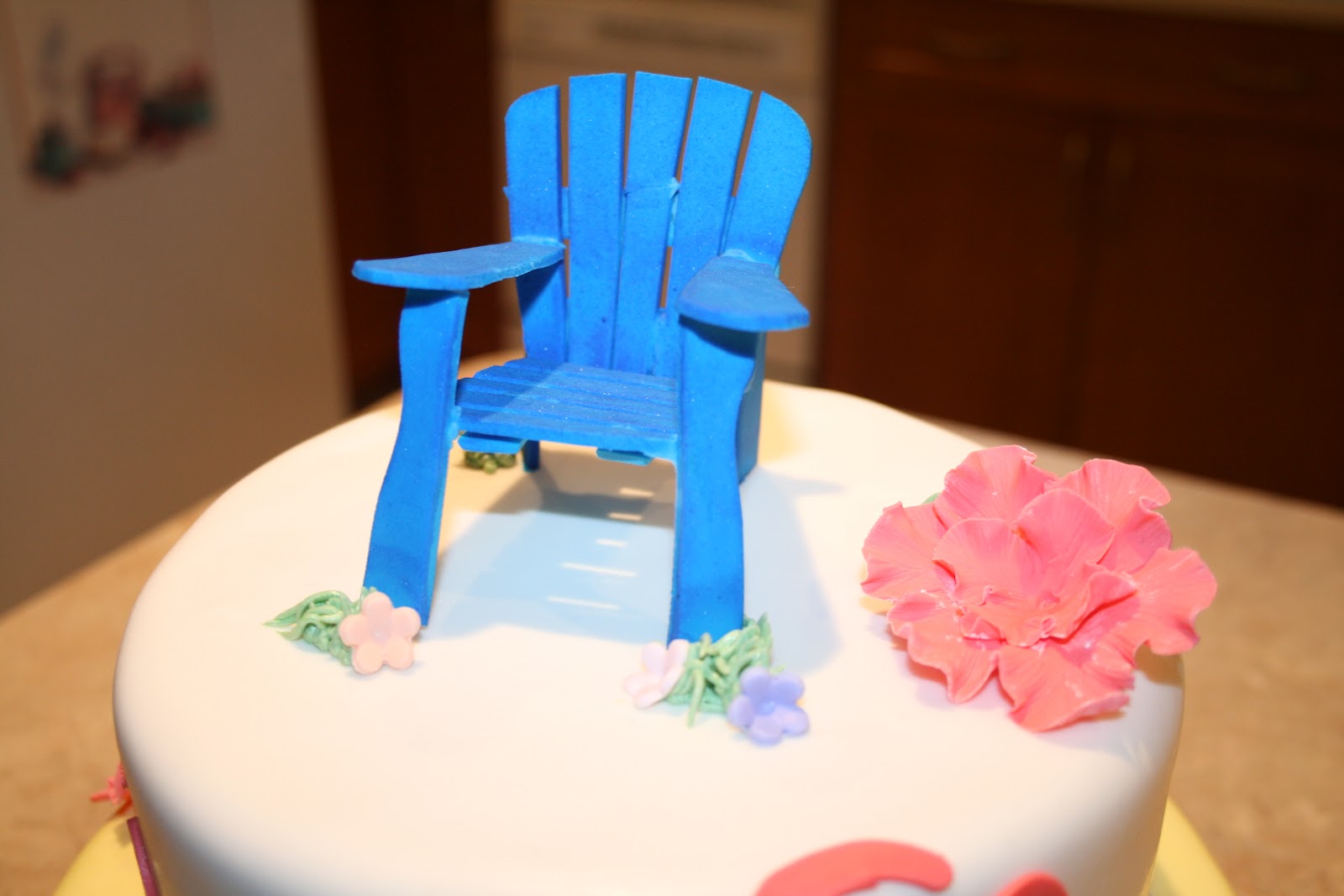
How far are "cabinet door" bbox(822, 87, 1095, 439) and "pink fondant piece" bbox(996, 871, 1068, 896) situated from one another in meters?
2.02

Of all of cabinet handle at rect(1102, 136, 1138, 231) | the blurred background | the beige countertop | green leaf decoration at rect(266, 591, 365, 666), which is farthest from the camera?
cabinet handle at rect(1102, 136, 1138, 231)

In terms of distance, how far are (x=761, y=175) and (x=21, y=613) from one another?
122 centimetres

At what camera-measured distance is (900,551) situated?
1073 millimetres

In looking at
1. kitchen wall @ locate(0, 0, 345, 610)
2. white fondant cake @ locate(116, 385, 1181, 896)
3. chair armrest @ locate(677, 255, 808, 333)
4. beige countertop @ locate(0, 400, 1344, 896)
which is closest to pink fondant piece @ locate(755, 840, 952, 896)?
white fondant cake @ locate(116, 385, 1181, 896)

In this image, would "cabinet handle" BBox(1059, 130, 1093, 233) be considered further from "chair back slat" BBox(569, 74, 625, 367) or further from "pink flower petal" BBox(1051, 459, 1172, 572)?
"pink flower petal" BBox(1051, 459, 1172, 572)

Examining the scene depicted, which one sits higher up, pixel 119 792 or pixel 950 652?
pixel 950 652

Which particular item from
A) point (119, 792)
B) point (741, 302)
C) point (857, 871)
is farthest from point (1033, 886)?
point (119, 792)

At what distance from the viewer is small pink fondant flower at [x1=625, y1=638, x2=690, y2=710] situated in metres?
0.99

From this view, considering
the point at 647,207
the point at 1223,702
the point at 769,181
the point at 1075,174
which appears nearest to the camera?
the point at 769,181

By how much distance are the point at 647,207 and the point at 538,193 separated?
0.10m

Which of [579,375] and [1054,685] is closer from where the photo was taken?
[1054,685]

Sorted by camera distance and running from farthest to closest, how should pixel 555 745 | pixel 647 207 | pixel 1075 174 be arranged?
Answer: 1. pixel 1075 174
2. pixel 647 207
3. pixel 555 745

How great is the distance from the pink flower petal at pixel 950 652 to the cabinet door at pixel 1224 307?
183 centimetres

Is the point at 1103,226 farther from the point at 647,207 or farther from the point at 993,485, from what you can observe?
the point at 993,485
